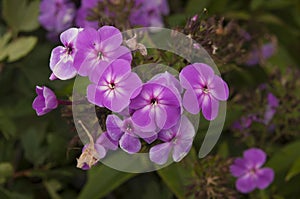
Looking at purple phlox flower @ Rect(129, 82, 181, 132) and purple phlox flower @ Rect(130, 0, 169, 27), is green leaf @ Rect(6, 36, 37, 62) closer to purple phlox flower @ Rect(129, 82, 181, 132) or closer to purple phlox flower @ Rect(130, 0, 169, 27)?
purple phlox flower @ Rect(130, 0, 169, 27)

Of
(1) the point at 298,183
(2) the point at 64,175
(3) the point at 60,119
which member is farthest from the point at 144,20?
(1) the point at 298,183

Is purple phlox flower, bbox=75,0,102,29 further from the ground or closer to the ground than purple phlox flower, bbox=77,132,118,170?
closer to the ground

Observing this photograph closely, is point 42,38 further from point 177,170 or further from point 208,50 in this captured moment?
point 208,50

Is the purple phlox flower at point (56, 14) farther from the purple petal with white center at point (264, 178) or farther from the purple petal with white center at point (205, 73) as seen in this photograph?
the purple petal with white center at point (205, 73)

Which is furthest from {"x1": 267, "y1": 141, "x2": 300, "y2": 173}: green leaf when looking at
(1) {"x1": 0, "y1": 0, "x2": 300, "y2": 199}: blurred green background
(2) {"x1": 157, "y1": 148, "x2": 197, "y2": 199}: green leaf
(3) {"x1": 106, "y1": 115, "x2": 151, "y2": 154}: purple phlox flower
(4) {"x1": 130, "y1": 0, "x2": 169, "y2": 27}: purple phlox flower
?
(3) {"x1": 106, "y1": 115, "x2": 151, "y2": 154}: purple phlox flower

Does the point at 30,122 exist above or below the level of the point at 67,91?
below

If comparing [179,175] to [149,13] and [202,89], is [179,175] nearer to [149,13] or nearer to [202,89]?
[202,89]

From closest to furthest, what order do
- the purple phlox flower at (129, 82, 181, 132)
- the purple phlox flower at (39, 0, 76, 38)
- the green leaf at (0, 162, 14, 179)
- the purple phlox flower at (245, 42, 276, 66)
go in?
the purple phlox flower at (129, 82, 181, 132) → the green leaf at (0, 162, 14, 179) → the purple phlox flower at (39, 0, 76, 38) → the purple phlox flower at (245, 42, 276, 66)
